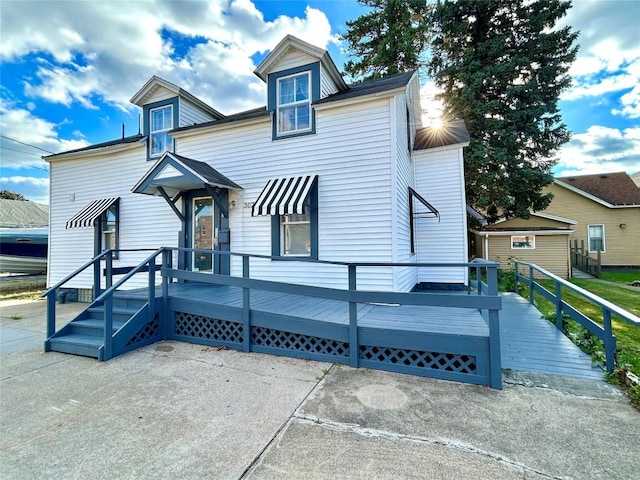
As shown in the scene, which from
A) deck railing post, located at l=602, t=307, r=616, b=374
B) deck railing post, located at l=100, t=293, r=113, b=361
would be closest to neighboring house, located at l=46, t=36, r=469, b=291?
deck railing post, located at l=100, t=293, r=113, b=361

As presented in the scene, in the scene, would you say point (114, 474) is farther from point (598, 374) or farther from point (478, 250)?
point (478, 250)

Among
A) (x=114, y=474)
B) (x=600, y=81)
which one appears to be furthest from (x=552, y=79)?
(x=114, y=474)

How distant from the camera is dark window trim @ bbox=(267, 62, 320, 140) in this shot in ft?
22.9

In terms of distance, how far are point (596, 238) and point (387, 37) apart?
1864 centimetres

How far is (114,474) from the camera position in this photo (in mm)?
2225

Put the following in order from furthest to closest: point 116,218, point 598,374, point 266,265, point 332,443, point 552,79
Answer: point 552,79
point 116,218
point 266,265
point 598,374
point 332,443

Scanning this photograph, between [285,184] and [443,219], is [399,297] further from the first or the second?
[443,219]

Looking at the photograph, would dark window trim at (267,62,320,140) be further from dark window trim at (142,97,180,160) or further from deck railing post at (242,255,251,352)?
deck railing post at (242,255,251,352)

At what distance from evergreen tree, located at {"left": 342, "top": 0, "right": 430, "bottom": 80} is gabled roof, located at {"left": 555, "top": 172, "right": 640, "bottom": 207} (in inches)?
521

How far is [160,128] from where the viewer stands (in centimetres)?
909

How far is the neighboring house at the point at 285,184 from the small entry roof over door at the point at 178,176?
0.04 meters

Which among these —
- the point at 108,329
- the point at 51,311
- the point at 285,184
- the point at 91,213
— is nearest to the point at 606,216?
the point at 285,184

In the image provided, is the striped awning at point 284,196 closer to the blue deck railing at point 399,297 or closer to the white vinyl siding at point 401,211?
the blue deck railing at point 399,297

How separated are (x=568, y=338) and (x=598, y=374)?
1.59 meters
